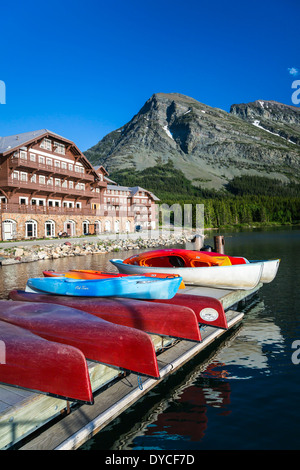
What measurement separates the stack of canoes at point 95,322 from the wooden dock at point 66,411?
30cm

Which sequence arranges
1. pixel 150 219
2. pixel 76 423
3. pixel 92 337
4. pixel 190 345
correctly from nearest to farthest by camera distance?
pixel 76 423, pixel 92 337, pixel 190 345, pixel 150 219

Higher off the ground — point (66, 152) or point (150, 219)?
point (66, 152)

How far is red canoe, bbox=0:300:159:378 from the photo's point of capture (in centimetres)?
641

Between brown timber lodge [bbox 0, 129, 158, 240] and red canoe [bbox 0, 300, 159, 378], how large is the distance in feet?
113

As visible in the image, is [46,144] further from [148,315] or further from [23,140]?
[148,315]

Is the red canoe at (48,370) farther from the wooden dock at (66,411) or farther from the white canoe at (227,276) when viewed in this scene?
the white canoe at (227,276)

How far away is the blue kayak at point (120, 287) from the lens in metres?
10.1

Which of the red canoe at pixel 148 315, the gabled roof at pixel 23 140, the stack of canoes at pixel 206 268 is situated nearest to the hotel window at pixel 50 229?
the gabled roof at pixel 23 140

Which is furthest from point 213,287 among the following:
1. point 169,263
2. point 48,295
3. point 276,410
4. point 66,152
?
point 66,152

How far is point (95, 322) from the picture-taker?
7320mm

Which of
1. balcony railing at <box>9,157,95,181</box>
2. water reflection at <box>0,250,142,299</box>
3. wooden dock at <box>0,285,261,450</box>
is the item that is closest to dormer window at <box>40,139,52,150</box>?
balcony railing at <box>9,157,95,181</box>

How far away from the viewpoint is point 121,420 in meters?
5.95
